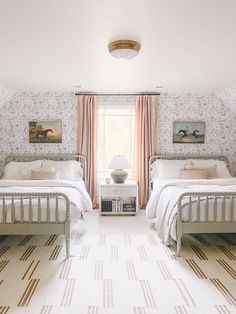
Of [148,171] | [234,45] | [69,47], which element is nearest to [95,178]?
[148,171]

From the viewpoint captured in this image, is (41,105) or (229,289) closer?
(229,289)

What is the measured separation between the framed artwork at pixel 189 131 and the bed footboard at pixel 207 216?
252cm

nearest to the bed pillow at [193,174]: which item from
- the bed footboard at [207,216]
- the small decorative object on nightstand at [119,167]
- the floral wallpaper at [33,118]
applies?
the small decorative object on nightstand at [119,167]

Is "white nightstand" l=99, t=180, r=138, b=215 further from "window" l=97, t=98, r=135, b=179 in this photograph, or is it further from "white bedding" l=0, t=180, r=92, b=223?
"window" l=97, t=98, r=135, b=179

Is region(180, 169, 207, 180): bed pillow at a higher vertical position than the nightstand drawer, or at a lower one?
higher

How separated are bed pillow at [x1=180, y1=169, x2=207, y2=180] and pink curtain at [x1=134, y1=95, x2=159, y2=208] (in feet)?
2.65

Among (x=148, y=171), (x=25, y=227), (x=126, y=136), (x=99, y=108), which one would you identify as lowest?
(x=25, y=227)

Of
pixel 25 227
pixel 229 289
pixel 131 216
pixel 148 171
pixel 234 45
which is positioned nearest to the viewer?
pixel 229 289

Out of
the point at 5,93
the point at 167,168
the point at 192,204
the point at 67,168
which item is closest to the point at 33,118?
the point at 5,93

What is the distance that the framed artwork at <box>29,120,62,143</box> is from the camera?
5.96m

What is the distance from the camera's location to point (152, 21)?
256 centimetres

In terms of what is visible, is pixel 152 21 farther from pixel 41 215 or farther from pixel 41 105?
pixel 41 105

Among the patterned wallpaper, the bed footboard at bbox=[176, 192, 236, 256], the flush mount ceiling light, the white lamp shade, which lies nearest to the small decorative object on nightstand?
the white lamp shade

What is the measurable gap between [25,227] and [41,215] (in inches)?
8.4
